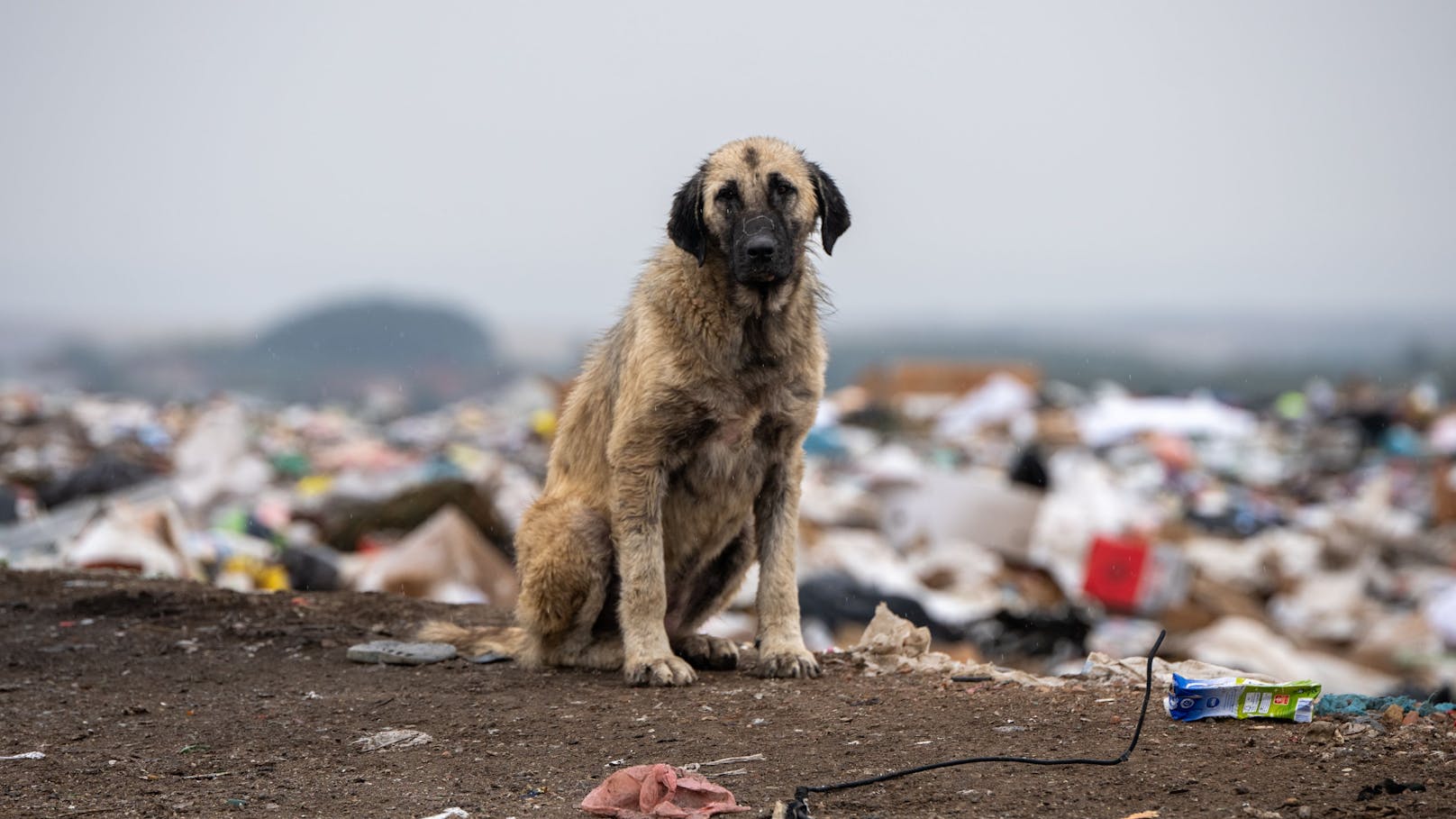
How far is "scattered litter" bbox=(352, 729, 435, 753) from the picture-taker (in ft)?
13.1

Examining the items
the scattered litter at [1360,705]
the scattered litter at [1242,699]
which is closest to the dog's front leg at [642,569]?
the scattered litter at [1242,699]

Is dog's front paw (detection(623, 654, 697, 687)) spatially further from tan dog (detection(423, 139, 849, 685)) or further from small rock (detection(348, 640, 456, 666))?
small rock (detection(348, 640, 456, 666))

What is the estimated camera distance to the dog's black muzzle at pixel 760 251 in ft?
14.7

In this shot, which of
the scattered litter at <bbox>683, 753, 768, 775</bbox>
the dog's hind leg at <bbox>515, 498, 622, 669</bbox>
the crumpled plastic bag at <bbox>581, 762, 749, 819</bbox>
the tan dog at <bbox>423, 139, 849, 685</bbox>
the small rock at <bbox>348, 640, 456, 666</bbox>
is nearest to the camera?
the crumpled plastic bag at <bbox>581, 762, 749, 819</bbox>

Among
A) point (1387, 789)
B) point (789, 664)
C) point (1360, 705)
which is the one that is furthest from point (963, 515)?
point (1387, 789)

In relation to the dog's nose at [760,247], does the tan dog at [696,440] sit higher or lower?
lower

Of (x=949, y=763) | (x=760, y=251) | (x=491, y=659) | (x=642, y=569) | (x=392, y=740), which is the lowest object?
(x=491, y=659)

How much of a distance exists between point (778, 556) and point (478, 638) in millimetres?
1279

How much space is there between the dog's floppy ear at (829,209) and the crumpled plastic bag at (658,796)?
85.8 inches

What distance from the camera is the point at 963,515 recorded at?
36.2 feet

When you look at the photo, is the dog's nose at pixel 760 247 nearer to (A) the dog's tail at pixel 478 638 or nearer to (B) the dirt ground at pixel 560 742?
(B) the dirt ground at pixel 560 742

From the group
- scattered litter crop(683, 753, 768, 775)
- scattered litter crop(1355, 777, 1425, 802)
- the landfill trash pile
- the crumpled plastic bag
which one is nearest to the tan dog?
the landfill trash pile

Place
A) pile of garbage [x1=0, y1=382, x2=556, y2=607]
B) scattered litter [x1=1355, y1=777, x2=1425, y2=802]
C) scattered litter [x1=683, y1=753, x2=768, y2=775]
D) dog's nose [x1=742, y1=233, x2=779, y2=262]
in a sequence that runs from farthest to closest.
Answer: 1. pile of garbage [x1=0, y1=382, x2=556, y2=607]
2. dog's nose [x1=742, y1=233, x2=779, y2=262]
3. scattered litter [x1=683, y1=753, x2=768, y2=775]
4. scattered litter [x1=1355, y1=777, x2=1425, y2=802]

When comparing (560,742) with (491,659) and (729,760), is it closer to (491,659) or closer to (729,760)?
(729,760)
